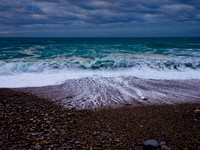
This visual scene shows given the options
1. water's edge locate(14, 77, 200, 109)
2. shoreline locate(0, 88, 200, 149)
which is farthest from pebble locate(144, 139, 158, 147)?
water's edge locate(14, 77, 200, 109)

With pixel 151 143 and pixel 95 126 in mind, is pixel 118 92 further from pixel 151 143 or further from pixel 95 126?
pixel 151 143

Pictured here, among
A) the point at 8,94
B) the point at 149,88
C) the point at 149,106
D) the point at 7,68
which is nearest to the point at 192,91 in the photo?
the point at 149,88

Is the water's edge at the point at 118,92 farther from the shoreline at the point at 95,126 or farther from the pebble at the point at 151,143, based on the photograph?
the pebble at the point at 151,143

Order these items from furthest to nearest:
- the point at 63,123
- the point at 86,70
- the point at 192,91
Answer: the point at 86,70
the point at 192,91
the point at 63,123

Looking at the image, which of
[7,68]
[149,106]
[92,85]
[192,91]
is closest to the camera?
[149,106]

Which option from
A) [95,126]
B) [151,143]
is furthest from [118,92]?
[151,143]

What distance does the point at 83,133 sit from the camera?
287cm

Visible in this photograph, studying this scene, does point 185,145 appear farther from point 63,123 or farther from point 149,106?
point 63,123

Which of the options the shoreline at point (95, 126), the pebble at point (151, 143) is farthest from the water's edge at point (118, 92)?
the pebble at point (151, 143)

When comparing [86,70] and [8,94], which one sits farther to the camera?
[86,70]

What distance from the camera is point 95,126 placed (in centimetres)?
315

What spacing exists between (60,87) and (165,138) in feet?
14.9

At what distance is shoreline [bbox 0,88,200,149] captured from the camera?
2.57m

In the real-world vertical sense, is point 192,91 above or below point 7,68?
below
